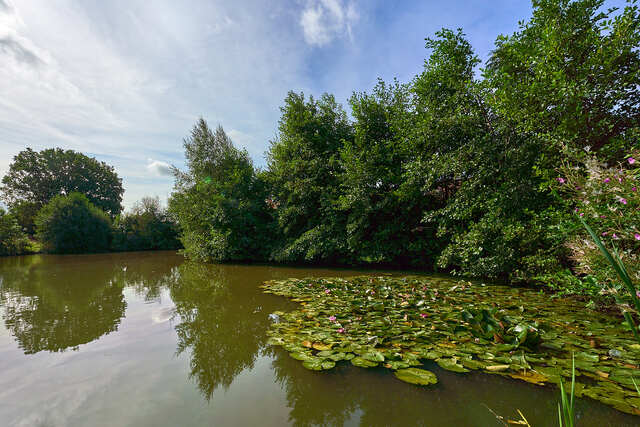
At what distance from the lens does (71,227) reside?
20.0m

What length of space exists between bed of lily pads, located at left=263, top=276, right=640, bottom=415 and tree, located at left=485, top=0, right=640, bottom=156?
2952 mm

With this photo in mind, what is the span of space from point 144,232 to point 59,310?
2089 centimetres

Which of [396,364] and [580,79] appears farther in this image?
[580,79]

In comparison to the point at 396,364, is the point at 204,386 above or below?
below

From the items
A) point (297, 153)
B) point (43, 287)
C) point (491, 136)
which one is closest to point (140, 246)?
point (43, 287)

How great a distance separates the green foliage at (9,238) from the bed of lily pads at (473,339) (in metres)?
24.3

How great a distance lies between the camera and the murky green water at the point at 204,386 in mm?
2115

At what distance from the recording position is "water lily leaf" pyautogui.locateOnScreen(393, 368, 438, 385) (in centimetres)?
238

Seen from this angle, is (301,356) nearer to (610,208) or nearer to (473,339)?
(473,339)

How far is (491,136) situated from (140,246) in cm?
2590

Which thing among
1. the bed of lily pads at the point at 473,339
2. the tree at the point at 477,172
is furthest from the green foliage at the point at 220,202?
the bed of lily pads at the point at 473,339

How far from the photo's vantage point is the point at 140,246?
2320cm

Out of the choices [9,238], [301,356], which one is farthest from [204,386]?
[9,238]

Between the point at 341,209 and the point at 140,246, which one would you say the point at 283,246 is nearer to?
the point at 341,209
